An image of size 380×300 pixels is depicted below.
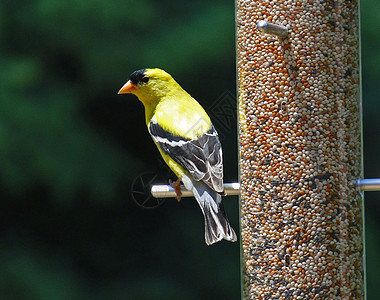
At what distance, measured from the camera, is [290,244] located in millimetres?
2203

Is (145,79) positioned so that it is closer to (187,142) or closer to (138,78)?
(138,78)

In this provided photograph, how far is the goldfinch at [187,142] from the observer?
2689 mm

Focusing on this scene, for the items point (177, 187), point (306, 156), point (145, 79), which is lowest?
point (177, 187)

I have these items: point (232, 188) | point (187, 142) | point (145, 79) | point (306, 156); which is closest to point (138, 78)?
point (145, 79)

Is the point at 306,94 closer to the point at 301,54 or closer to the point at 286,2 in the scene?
the point at 301,54

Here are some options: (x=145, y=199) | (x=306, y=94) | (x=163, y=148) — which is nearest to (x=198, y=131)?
(x=163, y=148)

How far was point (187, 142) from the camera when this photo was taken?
9.75 feet

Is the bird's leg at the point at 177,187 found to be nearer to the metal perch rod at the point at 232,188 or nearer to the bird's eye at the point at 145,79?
the metal perch rod at the point at 232,188

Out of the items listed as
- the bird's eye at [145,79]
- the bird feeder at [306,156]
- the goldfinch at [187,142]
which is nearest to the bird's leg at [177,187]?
the goldfinch at [187,142]

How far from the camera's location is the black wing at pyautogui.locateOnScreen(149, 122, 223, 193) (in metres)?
2.75

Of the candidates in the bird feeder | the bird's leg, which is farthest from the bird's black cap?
the bird feeder

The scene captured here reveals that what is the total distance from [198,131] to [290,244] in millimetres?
903

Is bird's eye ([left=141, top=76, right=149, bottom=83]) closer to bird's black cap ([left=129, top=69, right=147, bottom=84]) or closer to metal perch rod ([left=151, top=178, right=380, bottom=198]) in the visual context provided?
bird's black cap ([left=129, top=69, right=147, bottom=84])

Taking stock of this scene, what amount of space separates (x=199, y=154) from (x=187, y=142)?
0.11 meters
